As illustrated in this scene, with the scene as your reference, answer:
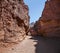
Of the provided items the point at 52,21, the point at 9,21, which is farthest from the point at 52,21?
the point at 9,21

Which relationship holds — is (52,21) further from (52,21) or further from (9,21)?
(9,21)

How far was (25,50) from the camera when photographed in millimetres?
16578

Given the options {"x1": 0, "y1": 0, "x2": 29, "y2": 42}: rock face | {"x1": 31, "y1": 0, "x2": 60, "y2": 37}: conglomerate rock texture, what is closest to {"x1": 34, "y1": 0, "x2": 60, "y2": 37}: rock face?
{"x1": 31, "y1": 0, "x2": 60, "y2": 37}: conglomerate rock texture

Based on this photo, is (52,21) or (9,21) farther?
(52,21)

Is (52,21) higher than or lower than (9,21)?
lower

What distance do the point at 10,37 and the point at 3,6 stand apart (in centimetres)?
340

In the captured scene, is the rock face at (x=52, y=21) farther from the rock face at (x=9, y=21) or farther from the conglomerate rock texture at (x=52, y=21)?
the rock face at (x=9, y=21)

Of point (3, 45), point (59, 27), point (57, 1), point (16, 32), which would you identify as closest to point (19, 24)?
point (16, 32)

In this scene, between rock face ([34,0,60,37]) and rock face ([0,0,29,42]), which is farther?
rock face ([34,0,60,37])

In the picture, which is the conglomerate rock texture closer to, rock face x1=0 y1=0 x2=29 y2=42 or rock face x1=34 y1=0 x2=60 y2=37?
rock face x1=34 y1=0 x2=60 y2=37

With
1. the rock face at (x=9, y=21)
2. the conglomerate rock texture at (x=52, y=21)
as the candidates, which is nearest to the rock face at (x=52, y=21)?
the conglomerate rock texture at (x=52, y=21)

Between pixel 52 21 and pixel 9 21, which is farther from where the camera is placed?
pixel 52 21

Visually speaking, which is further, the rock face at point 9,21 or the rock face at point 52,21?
the rock face at point 52,21

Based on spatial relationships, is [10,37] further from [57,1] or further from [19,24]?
[57,1]
